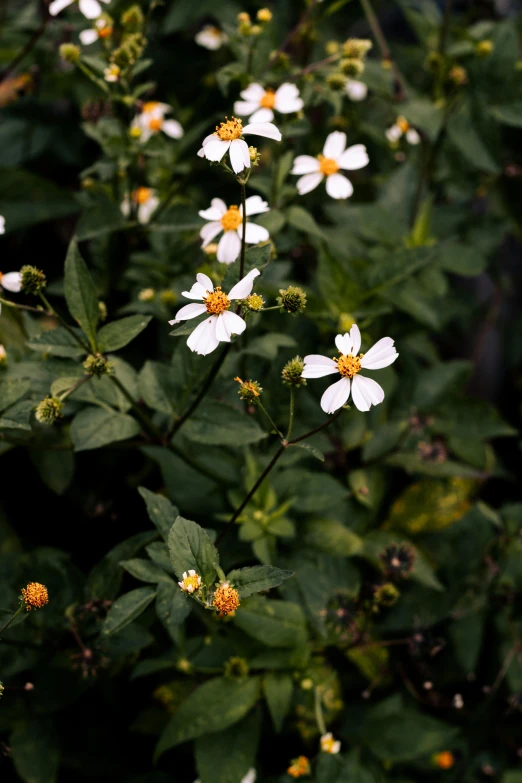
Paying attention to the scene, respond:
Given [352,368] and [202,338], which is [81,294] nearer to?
[202,338]

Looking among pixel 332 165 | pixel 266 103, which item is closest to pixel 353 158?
pixel 332 165

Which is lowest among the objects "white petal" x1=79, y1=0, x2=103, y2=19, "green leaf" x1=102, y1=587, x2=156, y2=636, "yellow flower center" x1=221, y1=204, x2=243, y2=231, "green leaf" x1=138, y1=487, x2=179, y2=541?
"green leaf" x1=102, y1=587, x2=156, y2=636

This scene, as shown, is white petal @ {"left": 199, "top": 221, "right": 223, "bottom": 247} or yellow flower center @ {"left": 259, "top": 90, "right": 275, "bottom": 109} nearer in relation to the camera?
white petal @ {"left": 199, "top": 221, "right": 223, "bottom": 247}

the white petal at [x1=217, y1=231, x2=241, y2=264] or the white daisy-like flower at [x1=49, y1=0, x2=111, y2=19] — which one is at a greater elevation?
the white daisy-like flower at [x1=49, y1=0, x2=111, y2=19]

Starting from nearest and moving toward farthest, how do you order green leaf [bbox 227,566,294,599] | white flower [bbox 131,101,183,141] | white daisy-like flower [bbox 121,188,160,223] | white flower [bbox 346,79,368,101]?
green leaf [bbox 227,566,294,599] → white daisy-like flower [bbox 121,188,160,223] → white flower [bbox 131,101,183,141] → white flower [bbox 346,79,368,101]

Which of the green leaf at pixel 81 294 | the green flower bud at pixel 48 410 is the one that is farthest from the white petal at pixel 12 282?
the green flower bud at pixel 48 410

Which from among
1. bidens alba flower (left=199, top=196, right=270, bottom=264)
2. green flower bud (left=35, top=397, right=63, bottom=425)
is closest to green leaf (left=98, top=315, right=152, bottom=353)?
green flower bud (left=35, top=397, right=63, bottom=425)

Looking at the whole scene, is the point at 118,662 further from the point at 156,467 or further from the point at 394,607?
the point at 394,607

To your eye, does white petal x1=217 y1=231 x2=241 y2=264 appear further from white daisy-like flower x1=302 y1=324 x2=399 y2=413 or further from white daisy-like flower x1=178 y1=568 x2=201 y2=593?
white daisy-like flower x1=178 y1=568 x2=201 y2=593

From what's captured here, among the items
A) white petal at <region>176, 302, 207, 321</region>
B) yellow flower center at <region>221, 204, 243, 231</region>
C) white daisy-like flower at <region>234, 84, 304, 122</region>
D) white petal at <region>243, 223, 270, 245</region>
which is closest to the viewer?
white petal at <region>176, 302, 207, 321</region>
